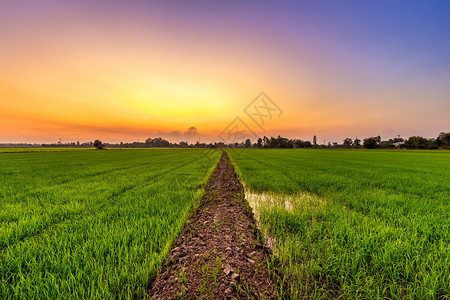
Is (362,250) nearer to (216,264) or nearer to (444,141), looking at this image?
(216,264)

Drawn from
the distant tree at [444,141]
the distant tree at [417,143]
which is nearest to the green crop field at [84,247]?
the distant tree at [417,143]

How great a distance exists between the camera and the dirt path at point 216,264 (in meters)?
2.16

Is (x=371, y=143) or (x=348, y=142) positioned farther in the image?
(x=348, y=142)

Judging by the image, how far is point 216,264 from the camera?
271 cm

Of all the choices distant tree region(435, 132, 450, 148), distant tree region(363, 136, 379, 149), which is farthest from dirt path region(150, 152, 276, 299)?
distant tree region(435, 132, 450, 148)

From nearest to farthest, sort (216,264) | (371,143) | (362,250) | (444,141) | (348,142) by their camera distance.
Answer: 1. (216,264)
2. (362,250)
3. (444,141)
4. (371,143)
5. (348,142)

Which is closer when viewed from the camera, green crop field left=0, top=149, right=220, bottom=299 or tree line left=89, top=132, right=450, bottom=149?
green crop field left=0, top=149, right=220, bottom=299

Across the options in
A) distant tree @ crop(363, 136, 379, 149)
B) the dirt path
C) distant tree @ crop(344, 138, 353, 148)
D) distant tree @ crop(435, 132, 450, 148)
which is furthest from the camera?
distant tree @ crop(344, 138, 353, 148)

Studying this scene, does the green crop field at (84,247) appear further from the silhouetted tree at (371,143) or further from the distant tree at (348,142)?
the distant tree at (348,142)

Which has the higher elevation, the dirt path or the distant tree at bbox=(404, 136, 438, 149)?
the distant tree at bbox=(404, 136, 438, 149)

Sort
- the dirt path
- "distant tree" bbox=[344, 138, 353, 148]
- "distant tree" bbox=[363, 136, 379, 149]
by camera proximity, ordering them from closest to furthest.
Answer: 1. the dirt path
2. "distant tree" bbox=[363, 136, 379, 149]
3. "distant tree" bbox=[344, 138, 353, 148]

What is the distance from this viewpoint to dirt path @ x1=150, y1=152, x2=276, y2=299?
2.16 metres

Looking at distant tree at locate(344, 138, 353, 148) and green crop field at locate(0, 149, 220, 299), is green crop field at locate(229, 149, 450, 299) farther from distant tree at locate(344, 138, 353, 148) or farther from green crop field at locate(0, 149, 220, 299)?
distant tree at locate(344, 138, 353, 148)

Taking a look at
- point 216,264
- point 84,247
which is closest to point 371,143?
point 216,264
